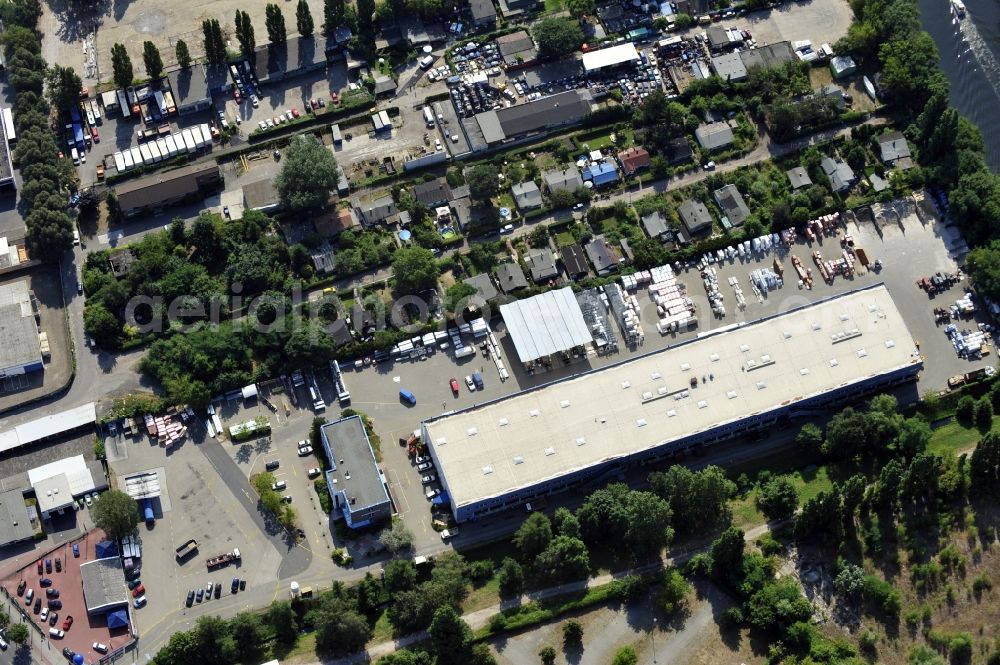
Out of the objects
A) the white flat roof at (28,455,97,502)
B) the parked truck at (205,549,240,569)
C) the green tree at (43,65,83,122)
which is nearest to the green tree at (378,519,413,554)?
the parked truck at (205,549,240,569)

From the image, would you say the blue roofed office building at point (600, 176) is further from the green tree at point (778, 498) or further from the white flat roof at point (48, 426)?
the white flat roof at point (48, 426)

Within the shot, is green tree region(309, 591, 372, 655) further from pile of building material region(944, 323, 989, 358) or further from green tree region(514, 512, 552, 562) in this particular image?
pile of building material region(944, 323, 989, 358)

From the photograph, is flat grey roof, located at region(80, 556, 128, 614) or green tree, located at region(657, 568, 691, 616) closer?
flat grey roof, located at region(80, 556, 128, 614)

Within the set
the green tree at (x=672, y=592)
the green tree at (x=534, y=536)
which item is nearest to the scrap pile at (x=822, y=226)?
the green tree at (x=672, y=592)

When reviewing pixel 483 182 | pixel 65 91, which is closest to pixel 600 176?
pixel 483 182

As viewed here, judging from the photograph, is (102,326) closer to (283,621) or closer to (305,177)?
(305,177)

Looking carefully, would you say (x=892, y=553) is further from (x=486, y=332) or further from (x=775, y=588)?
(x=486, y=332)

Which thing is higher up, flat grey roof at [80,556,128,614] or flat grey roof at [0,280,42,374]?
flat grey roof at [0,280,42,374]

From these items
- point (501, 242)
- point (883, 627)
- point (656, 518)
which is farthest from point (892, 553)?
point (501, 242)
